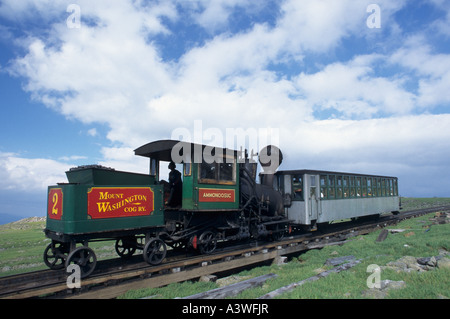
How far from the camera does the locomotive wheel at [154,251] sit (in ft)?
25.2

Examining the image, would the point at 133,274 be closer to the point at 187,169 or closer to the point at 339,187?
the point at 187,169

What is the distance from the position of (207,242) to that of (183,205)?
55.8 inches

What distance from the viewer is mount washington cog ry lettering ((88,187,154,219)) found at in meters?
6.78

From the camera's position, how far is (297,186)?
13031 millimetres

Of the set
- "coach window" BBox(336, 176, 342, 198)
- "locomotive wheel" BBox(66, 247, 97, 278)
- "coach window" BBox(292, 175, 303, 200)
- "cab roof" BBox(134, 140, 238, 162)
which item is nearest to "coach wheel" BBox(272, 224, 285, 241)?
"coach window" BBox(292, 175, 303, 200)

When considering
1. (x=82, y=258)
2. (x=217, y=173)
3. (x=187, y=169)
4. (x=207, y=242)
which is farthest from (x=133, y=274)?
(x=217, y=173)

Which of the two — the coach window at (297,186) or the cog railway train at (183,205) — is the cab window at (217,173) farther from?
the coach window at (297,186)

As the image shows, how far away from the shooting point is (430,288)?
5512 mm

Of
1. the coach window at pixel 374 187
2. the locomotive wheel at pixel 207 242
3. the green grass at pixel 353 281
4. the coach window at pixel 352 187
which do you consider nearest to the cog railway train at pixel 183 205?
the locomotive wheel at pixel 207 242

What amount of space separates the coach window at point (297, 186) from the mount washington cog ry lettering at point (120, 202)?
718 cm

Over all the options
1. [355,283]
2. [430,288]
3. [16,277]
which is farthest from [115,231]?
[430,288]

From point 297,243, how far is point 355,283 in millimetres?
5515

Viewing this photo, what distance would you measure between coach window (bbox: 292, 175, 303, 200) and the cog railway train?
4cm
